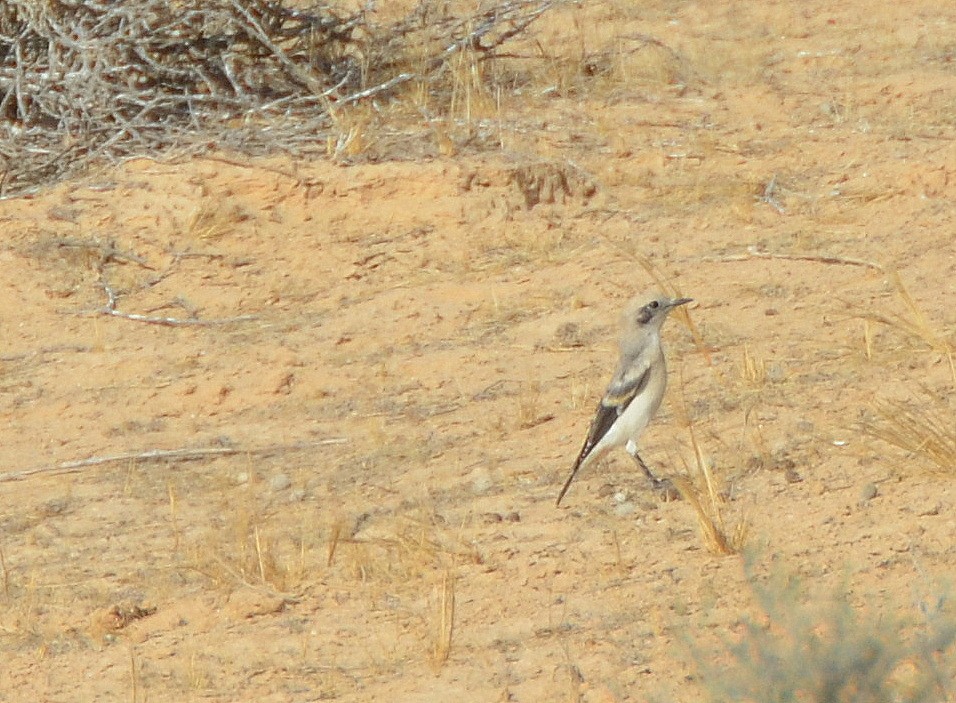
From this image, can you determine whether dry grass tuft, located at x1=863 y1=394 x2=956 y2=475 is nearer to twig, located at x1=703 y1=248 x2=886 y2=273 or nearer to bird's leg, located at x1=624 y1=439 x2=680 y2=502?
bird's leg, located at x1=624 y1=439 x2=680 y2=502

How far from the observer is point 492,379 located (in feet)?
24.3

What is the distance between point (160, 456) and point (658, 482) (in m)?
2.17

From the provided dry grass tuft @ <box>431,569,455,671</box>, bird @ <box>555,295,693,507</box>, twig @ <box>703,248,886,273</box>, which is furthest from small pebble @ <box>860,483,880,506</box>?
twig @ <box>703,248,886,273</box>

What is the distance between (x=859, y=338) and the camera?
710 centimetres

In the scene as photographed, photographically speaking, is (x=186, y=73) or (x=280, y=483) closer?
(x=280, y=483)

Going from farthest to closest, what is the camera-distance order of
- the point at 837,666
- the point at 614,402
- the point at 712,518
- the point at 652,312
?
the point at 652,312
the point at 614,402
the point at 712,518
the point at 837,666

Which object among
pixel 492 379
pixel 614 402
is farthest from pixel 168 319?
pixel 614 402

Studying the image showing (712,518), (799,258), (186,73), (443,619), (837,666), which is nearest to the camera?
(837,666)

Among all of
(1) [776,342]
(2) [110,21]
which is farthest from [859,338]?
(2) [110,21]

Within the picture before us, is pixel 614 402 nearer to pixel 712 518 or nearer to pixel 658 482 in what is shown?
pixel 658 482

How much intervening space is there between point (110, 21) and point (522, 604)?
567 cm

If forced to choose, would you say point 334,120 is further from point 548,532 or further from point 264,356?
point 548,532

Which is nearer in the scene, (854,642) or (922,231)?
(854,642)

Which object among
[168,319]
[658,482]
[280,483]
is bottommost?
[168,319]
